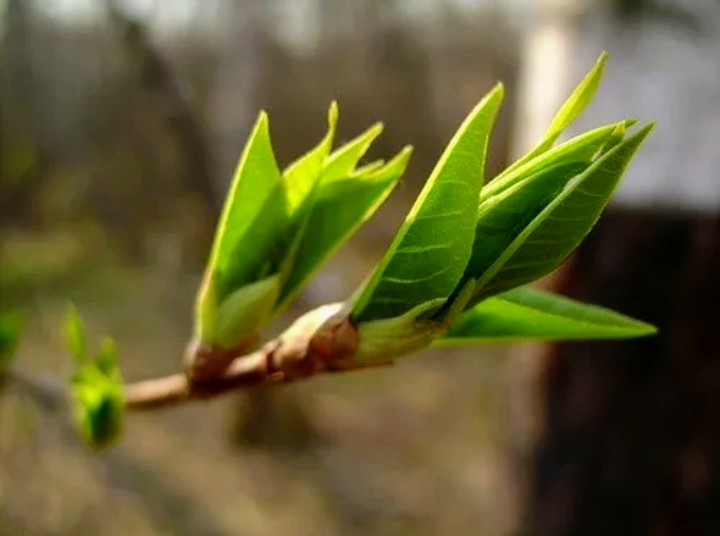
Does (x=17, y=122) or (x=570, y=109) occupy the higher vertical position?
(x=570, y=109)

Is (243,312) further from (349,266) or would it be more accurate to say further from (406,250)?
(349,266)

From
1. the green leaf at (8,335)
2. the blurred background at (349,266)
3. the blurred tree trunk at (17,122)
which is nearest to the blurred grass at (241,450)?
the blurred background at (349,266)

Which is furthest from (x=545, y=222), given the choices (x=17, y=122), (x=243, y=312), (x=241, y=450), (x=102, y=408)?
(x=241, y=450)

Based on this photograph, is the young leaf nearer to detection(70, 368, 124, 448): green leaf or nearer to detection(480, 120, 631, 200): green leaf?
detection(480, 120, 631, 200): green leaf

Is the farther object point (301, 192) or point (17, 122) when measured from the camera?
point (17, 122)

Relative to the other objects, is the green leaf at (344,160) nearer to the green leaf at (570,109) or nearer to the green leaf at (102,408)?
the green leaf at (570,109)

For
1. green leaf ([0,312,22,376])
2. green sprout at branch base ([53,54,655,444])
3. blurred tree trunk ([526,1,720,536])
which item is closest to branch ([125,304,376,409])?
green sprout at branch base ([53,54,655,444])

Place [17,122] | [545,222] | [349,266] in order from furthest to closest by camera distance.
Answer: [349,266] → [17,122] → [545,222]
